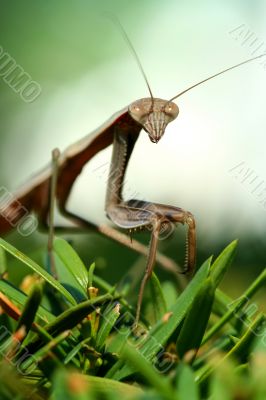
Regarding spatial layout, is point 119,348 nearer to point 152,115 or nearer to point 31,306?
point 31,306

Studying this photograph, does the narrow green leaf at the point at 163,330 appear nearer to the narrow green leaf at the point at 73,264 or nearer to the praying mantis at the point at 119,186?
the narrow green leaf at the point at 73,264

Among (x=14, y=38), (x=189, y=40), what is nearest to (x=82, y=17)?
(x=14, y=38)

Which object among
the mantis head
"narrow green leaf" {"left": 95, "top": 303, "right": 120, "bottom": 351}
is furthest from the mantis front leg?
"narrow green leaf" {"left": 95, "top": 303, "right": 120, "bottom": 351}

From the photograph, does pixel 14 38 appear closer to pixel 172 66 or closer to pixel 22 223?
pixel 172 66

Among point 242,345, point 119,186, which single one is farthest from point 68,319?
point 119,186

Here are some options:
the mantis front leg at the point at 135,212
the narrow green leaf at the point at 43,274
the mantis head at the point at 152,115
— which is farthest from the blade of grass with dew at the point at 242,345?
the mantis head at the point at 152,115

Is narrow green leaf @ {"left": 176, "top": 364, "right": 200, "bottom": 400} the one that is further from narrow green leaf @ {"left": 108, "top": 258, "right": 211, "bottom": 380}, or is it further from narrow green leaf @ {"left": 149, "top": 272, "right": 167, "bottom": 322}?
narrow green leaf @ {"left": 149, "top": 272, "right": 167, "bottom": 322}
